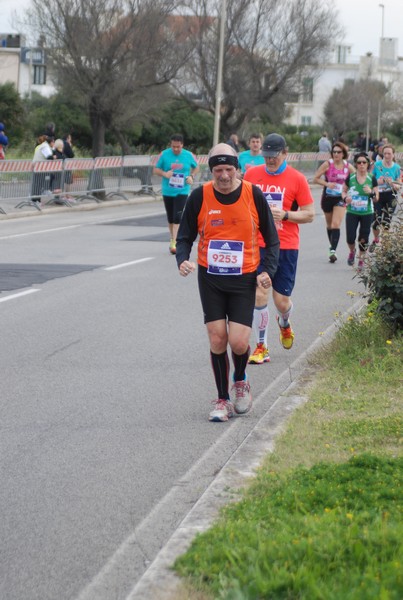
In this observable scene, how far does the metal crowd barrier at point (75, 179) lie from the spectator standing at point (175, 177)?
8244mm

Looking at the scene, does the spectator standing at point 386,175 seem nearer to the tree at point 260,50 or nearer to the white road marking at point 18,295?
the white road marking at point 18,295

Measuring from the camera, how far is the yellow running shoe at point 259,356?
992cm

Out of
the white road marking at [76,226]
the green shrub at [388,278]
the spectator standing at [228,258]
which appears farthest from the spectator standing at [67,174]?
the spectator standing at [228,258]

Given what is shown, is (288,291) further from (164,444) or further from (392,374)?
(164,444)

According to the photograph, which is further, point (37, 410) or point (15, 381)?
point (15, 381)

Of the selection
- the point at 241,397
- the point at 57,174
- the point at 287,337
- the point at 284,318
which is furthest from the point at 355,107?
the point at 241,397

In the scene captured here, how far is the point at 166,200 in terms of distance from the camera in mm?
19047

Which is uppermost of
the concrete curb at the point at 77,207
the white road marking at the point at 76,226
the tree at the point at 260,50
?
the tree at the point at 260,50

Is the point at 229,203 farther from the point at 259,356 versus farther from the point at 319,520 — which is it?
the point at 319,520

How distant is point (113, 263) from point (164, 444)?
1051 cm

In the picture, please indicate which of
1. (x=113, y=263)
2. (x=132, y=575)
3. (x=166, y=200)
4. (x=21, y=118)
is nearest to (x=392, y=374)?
(x=132, y=575)

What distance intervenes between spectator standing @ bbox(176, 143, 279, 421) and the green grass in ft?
2.04

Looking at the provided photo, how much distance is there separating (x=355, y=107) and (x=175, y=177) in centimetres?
6527

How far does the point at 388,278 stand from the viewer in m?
9.75
